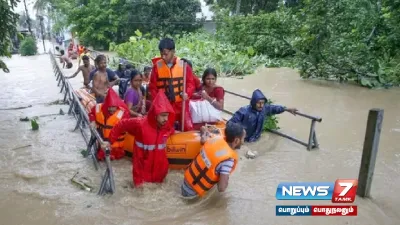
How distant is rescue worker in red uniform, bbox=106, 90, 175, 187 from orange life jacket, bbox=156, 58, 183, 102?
0.83 meters

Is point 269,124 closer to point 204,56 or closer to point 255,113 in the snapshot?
point 255,113

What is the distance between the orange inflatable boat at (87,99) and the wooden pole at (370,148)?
4.47m

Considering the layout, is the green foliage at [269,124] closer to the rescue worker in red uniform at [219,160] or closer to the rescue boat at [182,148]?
the rescue boat at [182,148]

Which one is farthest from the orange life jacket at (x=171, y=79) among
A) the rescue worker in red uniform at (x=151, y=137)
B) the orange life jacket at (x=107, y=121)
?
the rescue worker in red uniform at (x=151, y=137)

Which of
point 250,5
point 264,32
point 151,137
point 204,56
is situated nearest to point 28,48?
point 250,5

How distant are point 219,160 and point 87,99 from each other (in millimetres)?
4448

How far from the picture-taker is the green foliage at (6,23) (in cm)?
539

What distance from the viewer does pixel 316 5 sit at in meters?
11.2

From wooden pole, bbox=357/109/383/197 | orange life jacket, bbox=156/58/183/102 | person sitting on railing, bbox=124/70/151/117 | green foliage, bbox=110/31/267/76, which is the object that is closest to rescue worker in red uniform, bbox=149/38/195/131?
orange life jacket, bbox=156/58/183/102

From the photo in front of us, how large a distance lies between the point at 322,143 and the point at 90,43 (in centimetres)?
2455

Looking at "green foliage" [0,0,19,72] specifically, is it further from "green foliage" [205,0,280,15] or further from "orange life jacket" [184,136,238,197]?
"green foliage" [205,0,280,15]

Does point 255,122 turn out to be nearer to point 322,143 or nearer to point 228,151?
point 322,143

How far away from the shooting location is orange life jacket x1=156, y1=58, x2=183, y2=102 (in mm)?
4629

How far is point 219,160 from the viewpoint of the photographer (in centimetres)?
321
